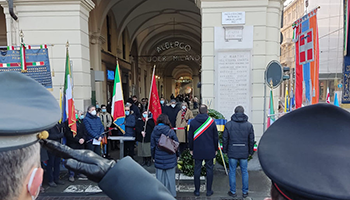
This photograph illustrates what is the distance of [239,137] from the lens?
4.73 m

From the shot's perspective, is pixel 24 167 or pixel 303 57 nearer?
pixel 24 167

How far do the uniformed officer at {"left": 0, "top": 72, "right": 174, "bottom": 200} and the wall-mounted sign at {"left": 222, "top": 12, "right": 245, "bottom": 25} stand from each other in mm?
7024

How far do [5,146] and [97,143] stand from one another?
18.3 ft

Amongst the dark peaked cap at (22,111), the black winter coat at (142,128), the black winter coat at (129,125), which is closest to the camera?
the dark peaked cap at (22,111)

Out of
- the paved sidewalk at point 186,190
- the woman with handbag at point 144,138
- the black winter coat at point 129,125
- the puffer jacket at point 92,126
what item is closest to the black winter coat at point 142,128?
the woman with handbag at point 144,138

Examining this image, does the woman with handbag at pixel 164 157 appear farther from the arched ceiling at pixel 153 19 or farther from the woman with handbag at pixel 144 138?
the arched ceiling at pixel 153 19

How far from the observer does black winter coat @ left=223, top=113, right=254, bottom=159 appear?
4744 mm

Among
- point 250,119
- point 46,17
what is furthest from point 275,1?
point 46,17

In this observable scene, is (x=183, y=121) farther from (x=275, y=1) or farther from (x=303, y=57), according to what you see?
(x=275, y=1)

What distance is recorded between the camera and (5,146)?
35.6 inches

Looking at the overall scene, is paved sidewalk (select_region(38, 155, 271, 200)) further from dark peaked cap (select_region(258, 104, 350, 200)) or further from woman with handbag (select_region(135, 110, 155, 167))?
dark peaked cap (select_region(258, 104, 350, 200))

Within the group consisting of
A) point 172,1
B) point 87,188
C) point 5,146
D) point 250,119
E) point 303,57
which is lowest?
point 87,188

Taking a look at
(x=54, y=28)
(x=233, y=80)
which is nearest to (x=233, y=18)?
(x=233, y=80)

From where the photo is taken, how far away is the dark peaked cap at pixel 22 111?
91 centimetres
